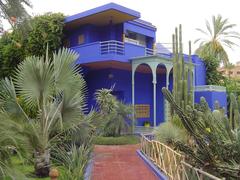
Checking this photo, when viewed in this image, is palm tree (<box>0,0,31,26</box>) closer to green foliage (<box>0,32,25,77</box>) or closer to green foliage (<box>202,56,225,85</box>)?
green foliage (<box>0,32,25,77</box>)

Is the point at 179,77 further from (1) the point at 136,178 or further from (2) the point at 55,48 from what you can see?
(2) the point at 55,48

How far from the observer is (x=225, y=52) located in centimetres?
3431

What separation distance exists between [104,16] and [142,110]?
6.79 meters

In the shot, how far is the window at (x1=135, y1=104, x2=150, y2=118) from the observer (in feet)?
72.4

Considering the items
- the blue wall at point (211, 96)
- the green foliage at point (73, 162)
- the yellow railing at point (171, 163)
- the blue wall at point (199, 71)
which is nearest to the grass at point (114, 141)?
the yellow railing at point (171, 163)

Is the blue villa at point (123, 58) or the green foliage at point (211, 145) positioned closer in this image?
the green foliage at point (211, 145)

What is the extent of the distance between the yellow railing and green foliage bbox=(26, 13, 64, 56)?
10.3 metres

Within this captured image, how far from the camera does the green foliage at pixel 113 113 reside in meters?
16.3

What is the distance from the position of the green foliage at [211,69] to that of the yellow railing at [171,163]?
47.5 feet

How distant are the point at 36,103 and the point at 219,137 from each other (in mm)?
4654

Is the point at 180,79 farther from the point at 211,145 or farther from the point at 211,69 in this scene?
the point at 211,69

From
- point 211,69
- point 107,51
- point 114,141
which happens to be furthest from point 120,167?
point 211,69

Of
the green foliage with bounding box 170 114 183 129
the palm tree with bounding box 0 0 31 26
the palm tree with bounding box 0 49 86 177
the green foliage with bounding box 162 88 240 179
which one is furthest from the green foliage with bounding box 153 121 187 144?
the palm tree with bounding box 0 0 31 26

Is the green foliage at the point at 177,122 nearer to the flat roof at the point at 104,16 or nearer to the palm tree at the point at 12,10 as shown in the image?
the palm tree at the point at 12,10
